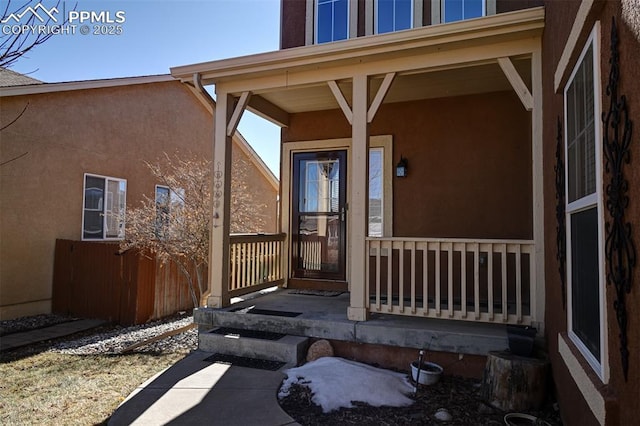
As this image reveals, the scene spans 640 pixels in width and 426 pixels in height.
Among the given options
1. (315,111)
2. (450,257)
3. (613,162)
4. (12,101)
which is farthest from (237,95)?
(12,101)

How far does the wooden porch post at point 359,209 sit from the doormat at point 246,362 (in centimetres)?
87

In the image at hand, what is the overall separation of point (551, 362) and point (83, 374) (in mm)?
4292

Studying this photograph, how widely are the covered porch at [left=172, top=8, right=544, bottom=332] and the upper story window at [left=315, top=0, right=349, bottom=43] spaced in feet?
3.18

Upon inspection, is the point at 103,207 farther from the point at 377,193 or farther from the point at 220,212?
the point at 377,193

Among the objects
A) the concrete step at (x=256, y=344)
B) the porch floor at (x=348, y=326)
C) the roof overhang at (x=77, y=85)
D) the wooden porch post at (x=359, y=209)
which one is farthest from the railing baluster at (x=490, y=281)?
the roof overhang at (x=77, y=85)

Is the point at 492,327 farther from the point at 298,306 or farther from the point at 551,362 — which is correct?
the point at 298,306

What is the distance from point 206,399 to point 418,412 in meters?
1.60

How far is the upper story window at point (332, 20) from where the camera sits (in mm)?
5707

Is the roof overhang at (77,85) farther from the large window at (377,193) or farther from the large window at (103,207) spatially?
the large window at (377,193)

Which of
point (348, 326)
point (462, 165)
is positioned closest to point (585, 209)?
point (348, 326)

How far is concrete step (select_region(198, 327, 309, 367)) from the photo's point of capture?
384 centimetres

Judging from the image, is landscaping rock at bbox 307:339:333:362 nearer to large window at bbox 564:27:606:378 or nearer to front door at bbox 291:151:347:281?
front door at bbox 291:151:347:281

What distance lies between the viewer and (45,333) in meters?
6.13

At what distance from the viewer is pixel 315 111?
20.2 ft
